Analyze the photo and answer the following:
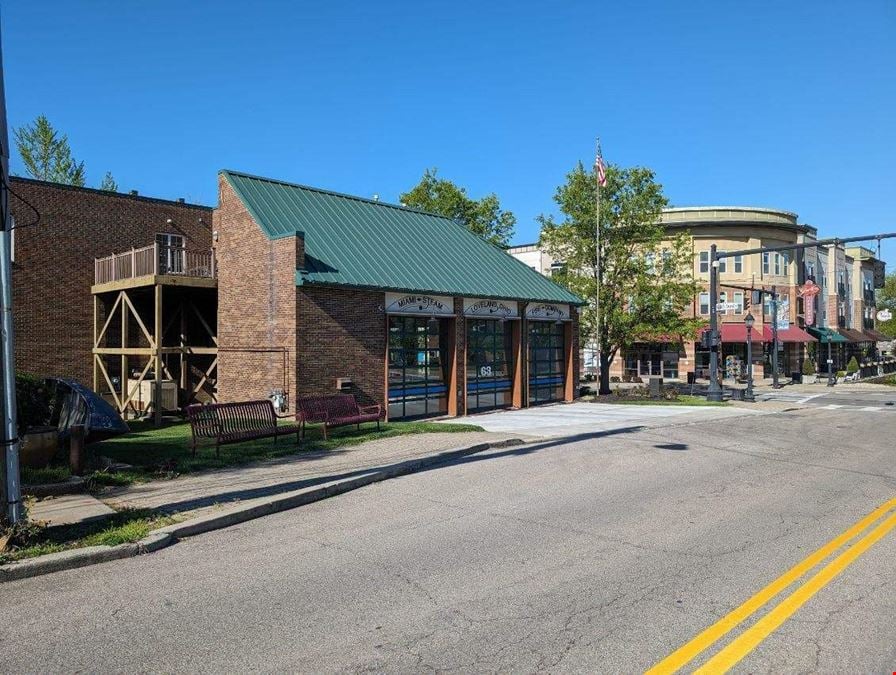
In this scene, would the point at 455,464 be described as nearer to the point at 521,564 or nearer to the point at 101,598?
the point at 521,564

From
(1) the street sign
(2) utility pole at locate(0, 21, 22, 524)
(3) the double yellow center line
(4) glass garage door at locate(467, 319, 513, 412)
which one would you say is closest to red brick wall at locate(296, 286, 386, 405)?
(4) glass garage door at locate(467, 319, 513, 412)

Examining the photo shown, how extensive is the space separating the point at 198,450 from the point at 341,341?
6203 millimetres

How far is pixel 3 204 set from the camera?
6770mm

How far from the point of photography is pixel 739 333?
43.2m

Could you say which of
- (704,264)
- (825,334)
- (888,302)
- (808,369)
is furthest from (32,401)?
(888,302)

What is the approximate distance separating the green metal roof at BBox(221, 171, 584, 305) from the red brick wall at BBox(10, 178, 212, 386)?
6.94 meters

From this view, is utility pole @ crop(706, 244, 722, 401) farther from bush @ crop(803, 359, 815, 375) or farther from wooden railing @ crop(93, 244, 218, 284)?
bush @ crop(803, 359, 815, 375)

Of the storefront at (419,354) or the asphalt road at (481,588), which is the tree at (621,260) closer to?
the storefront at (419,354)

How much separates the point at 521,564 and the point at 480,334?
16543mm

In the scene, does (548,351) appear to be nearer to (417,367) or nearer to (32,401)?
(417,367)

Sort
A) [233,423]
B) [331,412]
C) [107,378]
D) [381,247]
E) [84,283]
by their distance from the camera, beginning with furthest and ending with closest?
[84,283] → [107,378] → [381,247] → [331,412] → [233,423]

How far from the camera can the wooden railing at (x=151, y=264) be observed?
68.9ft

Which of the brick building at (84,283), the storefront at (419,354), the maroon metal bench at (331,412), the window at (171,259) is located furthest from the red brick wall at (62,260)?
the maroon metal bench at (331,412)

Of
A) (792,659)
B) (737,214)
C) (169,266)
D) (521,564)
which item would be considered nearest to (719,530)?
(521,564)
